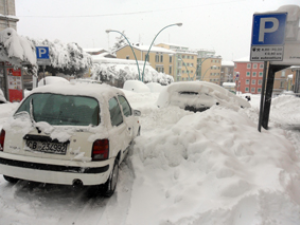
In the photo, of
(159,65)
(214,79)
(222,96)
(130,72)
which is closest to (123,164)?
(222,96)

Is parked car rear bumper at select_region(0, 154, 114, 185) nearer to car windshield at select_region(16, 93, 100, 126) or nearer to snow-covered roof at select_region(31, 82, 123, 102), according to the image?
car windshield at select_region(16, 93, 100, 126)

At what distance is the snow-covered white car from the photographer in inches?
126

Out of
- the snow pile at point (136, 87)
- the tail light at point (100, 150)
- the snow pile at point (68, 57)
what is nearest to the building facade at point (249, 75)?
the snow pile at point (68, 57)

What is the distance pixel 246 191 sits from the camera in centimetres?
308

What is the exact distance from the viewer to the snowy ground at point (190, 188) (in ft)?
9.43

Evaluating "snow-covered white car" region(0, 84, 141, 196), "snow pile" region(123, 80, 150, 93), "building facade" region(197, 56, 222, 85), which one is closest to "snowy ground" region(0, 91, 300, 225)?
"snow-covered white car" region(0, 84, 141, 196)

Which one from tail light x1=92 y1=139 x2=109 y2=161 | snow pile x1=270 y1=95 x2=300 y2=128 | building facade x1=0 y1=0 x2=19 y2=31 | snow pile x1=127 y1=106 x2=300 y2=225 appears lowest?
snow pile x1=270 y1=95 x2=300 y2=128

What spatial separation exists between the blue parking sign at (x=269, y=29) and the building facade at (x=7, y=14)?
1856 centimetres

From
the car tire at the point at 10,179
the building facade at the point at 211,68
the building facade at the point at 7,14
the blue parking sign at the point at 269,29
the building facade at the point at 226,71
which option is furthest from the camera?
the building facade at the point at 226,71

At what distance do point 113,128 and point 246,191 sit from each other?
80.5 inches

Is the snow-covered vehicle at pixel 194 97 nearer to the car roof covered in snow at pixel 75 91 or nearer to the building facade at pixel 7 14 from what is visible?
the car roof covered in snow at pixel 75 91

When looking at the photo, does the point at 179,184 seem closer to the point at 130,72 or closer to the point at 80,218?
the point at 80,218

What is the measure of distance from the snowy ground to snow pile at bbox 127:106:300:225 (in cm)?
1

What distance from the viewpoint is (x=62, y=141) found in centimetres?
320
